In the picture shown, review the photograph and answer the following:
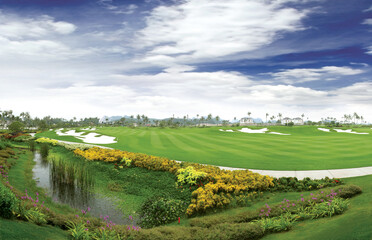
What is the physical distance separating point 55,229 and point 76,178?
767 cm

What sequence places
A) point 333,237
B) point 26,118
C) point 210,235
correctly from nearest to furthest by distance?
point 333,237 < point 210,235 < point 26,118

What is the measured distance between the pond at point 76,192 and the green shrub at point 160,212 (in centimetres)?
65

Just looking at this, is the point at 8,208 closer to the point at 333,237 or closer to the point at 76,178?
the point at 333,237

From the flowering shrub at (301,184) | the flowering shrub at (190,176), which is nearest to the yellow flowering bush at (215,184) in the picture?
the flowering shrub at (190,176)

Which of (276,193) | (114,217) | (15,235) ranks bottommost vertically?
(114,217)

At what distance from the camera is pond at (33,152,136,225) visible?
8896 millimetres

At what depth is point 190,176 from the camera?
11.1m

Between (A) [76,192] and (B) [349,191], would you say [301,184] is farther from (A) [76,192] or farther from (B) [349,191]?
(A) [76,192]

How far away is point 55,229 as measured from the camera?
5773mm

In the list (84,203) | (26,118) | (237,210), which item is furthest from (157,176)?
(26,118)

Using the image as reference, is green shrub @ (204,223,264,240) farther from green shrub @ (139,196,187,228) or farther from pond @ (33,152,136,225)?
pond @ (33,152,136,225)

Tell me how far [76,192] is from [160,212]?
5125 mm

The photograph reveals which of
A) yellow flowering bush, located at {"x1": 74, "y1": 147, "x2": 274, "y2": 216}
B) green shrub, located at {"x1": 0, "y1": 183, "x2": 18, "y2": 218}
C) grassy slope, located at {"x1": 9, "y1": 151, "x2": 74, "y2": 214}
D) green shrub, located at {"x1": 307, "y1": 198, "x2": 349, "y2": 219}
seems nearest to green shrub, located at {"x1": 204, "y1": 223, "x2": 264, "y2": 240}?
green shrub, located at {"x1": 307, "y1": 198, "x2": 349, "y2": 219}

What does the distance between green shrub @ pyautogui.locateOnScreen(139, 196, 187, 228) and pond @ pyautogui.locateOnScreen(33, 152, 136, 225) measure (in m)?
0.65
